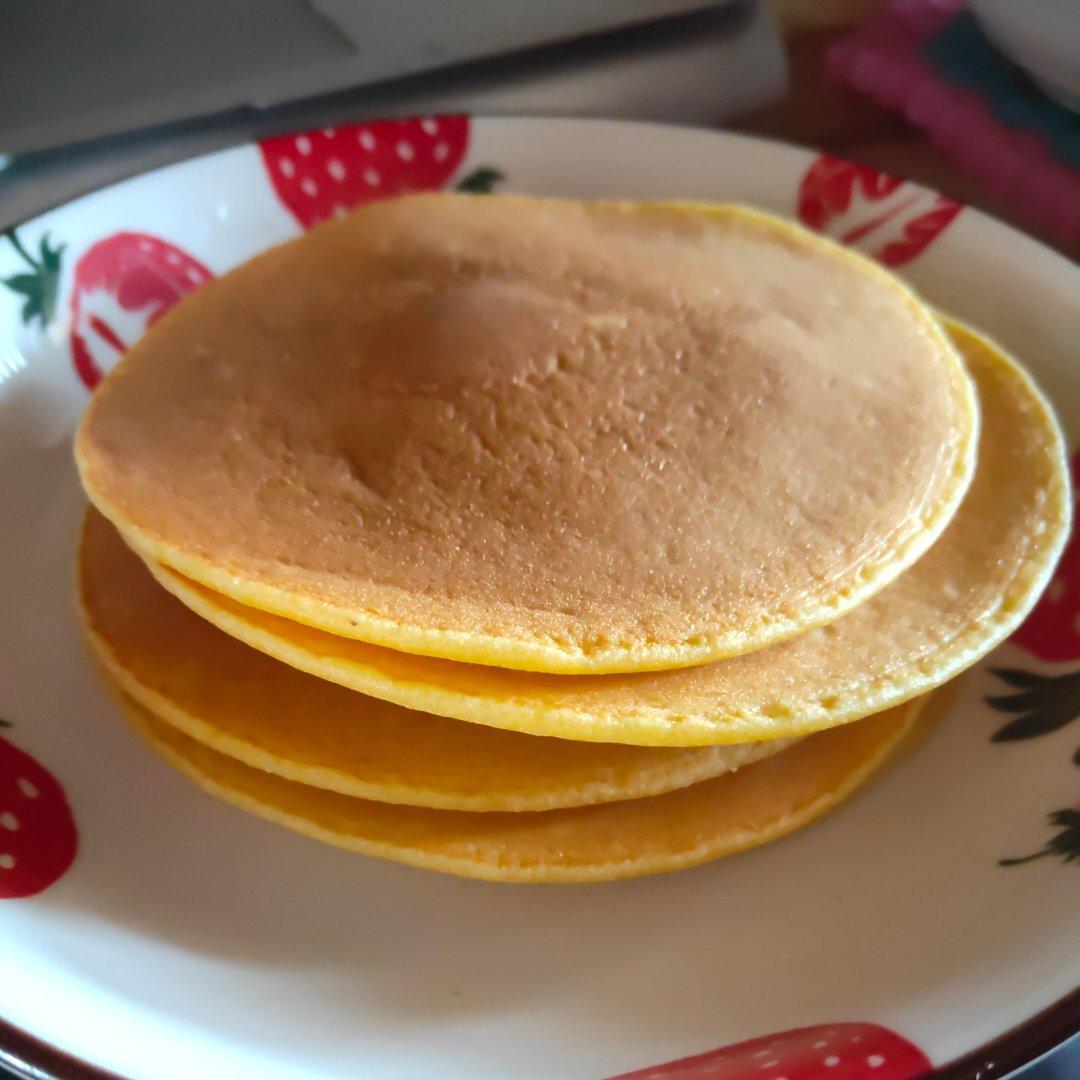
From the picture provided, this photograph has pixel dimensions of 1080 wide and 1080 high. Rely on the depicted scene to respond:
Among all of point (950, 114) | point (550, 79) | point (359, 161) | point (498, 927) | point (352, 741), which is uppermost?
point (550, 79)

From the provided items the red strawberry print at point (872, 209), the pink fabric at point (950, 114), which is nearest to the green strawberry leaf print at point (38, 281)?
the red strawberry print at point (872, 209)

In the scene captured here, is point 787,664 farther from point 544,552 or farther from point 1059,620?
point 1059,620

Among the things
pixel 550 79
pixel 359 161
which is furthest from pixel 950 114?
pixel 359 161

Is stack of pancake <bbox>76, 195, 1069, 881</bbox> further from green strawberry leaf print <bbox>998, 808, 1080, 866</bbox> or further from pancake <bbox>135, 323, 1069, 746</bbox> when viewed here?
green strawberry leaf print <bbox>998, 808, 1080, 866</bbox>

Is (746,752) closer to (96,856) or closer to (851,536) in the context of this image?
(851,536)

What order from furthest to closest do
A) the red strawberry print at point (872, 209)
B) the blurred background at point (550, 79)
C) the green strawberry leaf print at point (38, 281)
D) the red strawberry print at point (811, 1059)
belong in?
the blurred background at point (550, 79), the red strawberry print at point (872, 209), the green strawberry leaf print at point (38, 281), the red strawberry print at point (811, 1059)

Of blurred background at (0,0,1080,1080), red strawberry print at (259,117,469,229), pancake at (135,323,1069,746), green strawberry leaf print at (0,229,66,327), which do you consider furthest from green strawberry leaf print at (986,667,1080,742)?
green strawberry leaf print at (0,229,66,327)

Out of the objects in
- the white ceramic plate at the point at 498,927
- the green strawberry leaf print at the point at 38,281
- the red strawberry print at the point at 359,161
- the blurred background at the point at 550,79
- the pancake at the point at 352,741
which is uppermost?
the blurred background at the point at 550,79

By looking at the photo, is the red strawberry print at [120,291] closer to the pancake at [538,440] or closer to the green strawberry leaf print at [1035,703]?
the pancake at [538,440]
